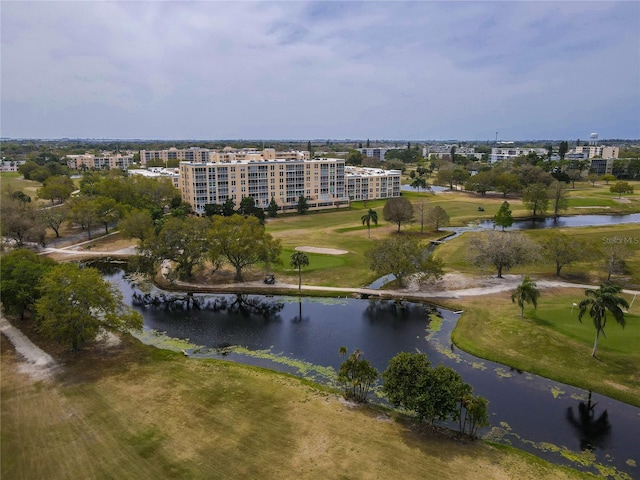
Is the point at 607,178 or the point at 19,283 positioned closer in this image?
the point at 19,283

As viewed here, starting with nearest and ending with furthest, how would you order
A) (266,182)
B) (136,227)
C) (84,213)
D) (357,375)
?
(357,375) → (136,227) → (84,213) → (266,182)

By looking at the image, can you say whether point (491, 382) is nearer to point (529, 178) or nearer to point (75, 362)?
point (75, 362)

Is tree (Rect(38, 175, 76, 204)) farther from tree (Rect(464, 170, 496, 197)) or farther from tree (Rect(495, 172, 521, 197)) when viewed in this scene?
tree (Rect(495, 172, 521, 197))

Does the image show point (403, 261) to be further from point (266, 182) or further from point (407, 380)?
point (266, 182)

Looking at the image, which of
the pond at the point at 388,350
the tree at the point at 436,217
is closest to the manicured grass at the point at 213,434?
the pond at the point at 388,350

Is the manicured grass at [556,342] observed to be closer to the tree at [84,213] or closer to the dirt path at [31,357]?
the dirt path at [31,357]

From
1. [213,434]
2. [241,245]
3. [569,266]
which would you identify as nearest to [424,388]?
[213,434]

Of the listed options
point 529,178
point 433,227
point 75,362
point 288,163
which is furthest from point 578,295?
point 529,178

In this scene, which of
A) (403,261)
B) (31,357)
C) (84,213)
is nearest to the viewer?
(31,357)
